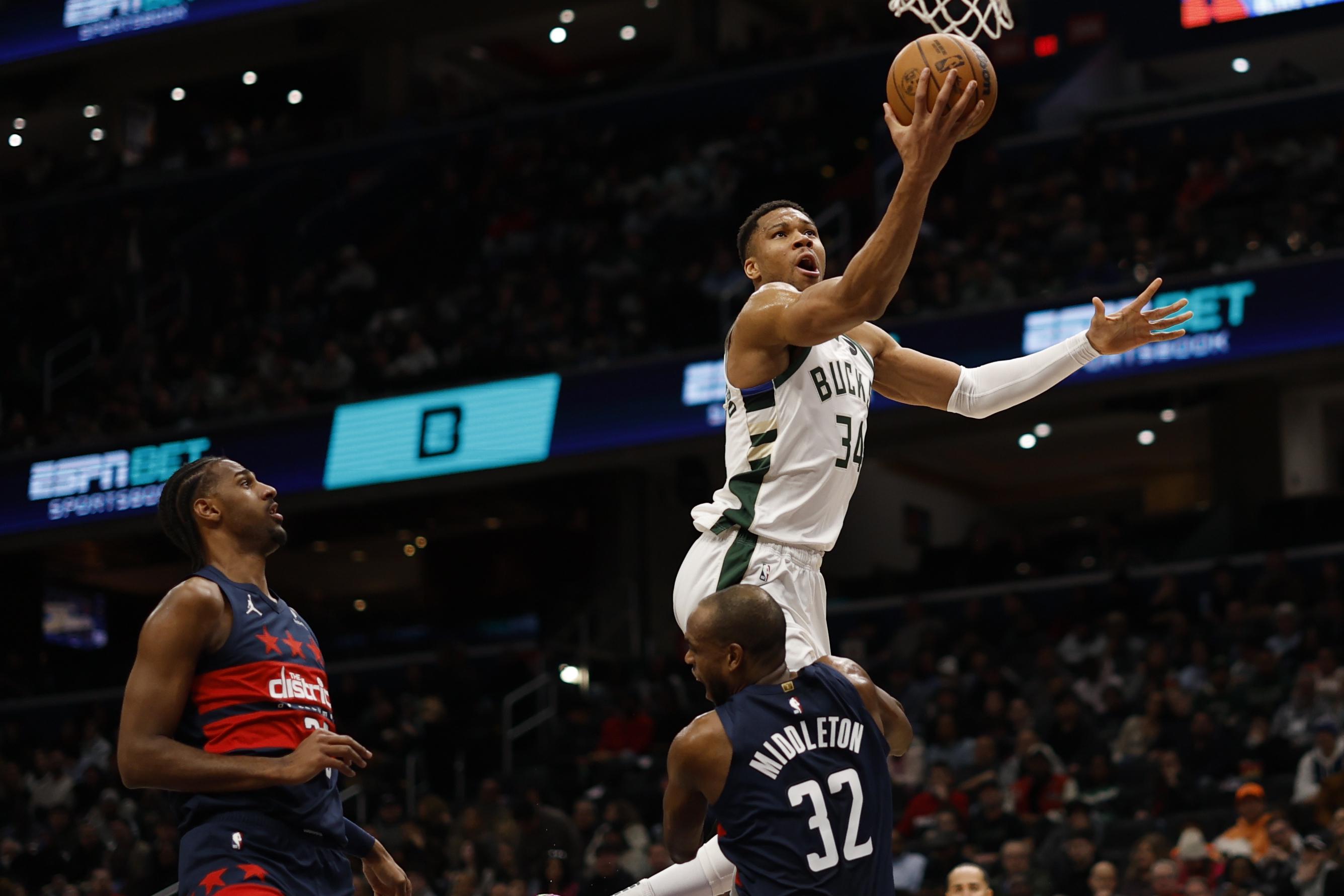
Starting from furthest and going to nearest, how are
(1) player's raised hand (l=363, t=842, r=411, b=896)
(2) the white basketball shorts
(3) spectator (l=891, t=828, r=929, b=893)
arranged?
(3) spectator (l=891, t=828, r=929, b=893) → (2) the white basketball shorts → (1) player's raised hand (l=363, t=842, r=411, b=896)

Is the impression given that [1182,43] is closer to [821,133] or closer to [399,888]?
[821,133]

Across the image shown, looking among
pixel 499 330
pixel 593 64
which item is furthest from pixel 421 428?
pixel 593 64

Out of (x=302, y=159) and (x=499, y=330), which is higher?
(x=302, y=159)

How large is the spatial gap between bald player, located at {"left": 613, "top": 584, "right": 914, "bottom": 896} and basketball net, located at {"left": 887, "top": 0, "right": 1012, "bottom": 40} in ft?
7.48

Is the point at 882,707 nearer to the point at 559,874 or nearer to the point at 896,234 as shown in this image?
the point at 896,234

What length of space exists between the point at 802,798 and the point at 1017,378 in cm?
208

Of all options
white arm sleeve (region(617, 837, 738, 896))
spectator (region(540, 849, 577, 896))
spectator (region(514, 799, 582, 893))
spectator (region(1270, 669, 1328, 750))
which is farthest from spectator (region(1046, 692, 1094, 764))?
white arm sleeve (region(617, 837, 738, 896))

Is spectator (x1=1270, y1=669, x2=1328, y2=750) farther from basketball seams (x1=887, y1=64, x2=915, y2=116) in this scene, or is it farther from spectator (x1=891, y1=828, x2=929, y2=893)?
basketball seams (x1=887, y1=64, x2=915, y2=116)

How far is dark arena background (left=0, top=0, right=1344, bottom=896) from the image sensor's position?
14.3 m

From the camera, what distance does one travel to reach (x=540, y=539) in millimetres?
25062

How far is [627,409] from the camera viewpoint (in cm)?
1844

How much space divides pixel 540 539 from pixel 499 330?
15.2 ft

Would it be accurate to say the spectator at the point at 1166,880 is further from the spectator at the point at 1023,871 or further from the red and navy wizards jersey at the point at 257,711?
the red and navy wizards jersey at the point at 257,711

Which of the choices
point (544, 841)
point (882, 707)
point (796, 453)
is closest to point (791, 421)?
point (796, 453)
